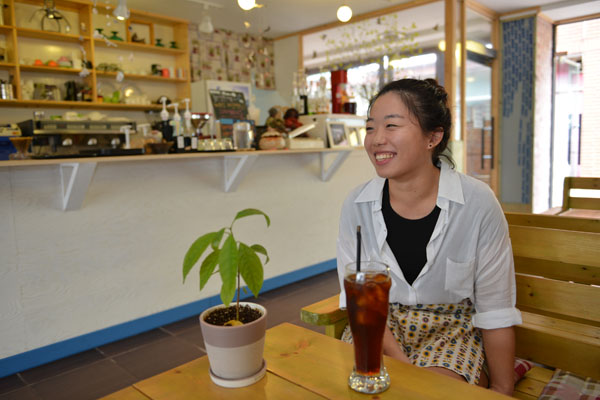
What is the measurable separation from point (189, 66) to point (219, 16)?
0.82 metres

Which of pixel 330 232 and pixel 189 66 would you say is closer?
pixel 330 232

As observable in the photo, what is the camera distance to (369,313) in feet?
2.71

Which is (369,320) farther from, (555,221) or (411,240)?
(555,221)

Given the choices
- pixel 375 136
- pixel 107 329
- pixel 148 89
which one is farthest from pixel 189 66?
pixel 375 136

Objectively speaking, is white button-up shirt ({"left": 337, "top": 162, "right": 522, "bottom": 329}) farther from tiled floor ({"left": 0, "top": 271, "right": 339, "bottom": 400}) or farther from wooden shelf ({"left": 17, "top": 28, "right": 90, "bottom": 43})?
wooden shelf ({"left": 17, "top": 28, "right": 90, "bottom": 43})

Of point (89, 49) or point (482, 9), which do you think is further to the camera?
point (482, 9)

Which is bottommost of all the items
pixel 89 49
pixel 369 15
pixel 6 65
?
pixel 6 65

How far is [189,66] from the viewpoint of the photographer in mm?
6410

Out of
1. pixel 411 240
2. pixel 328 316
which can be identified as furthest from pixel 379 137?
pixel 328 316

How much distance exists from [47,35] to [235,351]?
553 cm

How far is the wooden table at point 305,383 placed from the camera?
2.64 ft

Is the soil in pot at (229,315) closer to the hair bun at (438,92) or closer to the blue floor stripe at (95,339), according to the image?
the hair bun at (438,92)

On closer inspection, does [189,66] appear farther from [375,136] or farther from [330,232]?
[375,136]

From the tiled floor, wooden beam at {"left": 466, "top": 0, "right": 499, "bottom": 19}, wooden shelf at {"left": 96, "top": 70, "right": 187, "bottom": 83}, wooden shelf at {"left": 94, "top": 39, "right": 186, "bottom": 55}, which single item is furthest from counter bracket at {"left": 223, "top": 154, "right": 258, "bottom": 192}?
wooden beam at {"left": 466, "top": 0, "right": 499, "bottom": 19}
